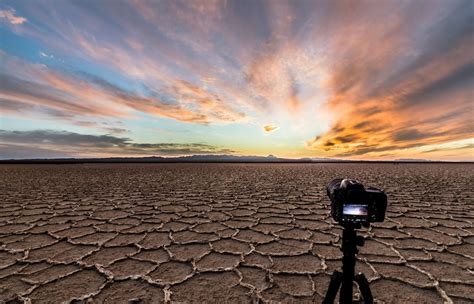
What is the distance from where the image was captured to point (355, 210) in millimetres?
1009

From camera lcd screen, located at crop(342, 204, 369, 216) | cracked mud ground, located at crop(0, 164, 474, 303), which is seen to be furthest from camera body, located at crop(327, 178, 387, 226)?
cracked mud ground, located at crop(0, 164, 474, 303)

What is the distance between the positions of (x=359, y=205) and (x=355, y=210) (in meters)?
0.02

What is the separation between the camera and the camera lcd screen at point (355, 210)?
100cm

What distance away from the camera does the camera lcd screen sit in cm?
100

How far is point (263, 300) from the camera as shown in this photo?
162 centimetres

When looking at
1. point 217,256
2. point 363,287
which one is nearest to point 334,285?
point 363,287

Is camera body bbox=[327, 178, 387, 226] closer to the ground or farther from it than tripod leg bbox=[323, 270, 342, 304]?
farther from it

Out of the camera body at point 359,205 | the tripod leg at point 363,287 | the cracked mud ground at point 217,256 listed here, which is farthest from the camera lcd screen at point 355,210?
the cracked mud ground at point 217,256

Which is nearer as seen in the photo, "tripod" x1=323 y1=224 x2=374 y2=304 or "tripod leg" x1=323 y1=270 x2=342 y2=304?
"tripod" x1=323 y1=224 x2=374 y2=304

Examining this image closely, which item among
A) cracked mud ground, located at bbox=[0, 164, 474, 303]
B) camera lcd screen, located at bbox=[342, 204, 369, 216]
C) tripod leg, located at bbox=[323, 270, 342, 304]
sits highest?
camera lcd screen, located at bbox=[342, 204, 369, 216]

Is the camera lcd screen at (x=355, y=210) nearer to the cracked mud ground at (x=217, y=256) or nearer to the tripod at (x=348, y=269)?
the tripod at (x=348, y=269)

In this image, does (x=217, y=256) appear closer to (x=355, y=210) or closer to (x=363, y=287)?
(x=363, y=287)

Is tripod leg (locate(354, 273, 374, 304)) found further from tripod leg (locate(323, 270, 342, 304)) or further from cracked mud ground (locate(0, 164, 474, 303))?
cracked mud ground (locate(0, 164, 474, 303))

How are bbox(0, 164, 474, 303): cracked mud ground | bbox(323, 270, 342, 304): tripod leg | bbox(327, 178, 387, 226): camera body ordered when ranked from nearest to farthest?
bbox(327, 178, 387, 226): camera body < bbox(323, 270, 342, 304): tripod leg < bbox(0, 164, 474, 303): cracked mud ground
